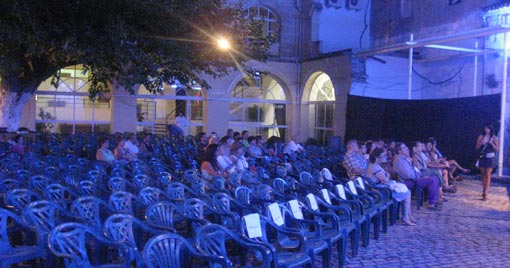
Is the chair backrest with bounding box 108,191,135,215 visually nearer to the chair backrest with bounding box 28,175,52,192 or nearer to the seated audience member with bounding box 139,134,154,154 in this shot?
the chair backrest with bounding box 28,175,52,192

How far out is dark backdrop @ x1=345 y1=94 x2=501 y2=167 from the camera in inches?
596

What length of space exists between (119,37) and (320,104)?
1353 cm

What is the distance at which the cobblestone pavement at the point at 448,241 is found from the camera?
648 cm

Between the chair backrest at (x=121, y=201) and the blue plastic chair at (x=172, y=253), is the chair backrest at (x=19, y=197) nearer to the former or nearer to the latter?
the chair backrest at (x=121, y=201)

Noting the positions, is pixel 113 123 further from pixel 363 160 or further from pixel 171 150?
pixel 363 160

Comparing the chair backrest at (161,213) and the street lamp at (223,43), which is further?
the street lamp at (223,43)

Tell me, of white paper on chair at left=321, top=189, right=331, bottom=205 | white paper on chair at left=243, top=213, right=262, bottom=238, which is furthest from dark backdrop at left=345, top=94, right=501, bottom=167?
white paper on chair at left=243, top=213, right=262, bottom=238

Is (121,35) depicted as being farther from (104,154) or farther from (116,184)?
(116,184)

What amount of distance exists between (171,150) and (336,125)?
976 centimetres

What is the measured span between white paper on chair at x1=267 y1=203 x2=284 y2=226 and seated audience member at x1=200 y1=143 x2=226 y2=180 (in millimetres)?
3513

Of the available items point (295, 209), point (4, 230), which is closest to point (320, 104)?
point (295, 209)

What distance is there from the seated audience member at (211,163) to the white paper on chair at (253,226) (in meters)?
3.95

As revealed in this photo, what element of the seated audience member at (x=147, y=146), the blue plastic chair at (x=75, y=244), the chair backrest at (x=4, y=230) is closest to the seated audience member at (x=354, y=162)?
the seated audience member at (x=147, y=146)

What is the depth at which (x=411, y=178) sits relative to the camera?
32.4ft
